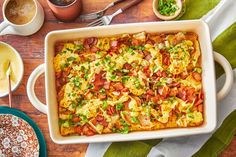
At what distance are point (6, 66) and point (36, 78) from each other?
22 cm

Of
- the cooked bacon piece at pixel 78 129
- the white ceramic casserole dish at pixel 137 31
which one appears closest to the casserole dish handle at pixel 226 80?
the white ceramic casserole dish at pixel 137 31

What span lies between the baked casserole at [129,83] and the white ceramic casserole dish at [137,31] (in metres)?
0.03

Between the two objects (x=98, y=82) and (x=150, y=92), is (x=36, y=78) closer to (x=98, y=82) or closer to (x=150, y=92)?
(x=98, y=82)

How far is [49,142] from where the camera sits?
247 centimetres

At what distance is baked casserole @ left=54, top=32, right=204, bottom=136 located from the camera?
2344mm

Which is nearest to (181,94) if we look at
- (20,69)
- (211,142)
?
(211,142)

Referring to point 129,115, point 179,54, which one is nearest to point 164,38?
point 179,54

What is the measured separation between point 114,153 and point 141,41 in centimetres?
49

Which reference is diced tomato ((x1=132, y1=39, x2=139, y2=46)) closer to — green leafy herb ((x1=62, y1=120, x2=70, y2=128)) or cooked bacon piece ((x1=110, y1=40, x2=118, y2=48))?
cooked bacon piece ((x1=110, y1=40, x2=118, y2=48))

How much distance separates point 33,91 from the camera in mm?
2332

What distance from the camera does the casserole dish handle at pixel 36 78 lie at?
2.28 m

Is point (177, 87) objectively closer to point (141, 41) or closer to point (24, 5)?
point (141, 41)

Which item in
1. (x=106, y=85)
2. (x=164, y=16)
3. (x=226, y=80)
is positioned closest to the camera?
(x=226, y=80)

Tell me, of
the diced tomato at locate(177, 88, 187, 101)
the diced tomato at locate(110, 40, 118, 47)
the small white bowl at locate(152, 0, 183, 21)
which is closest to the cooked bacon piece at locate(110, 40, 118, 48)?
the diced tomato at locate(110, 40, 118, 47)
